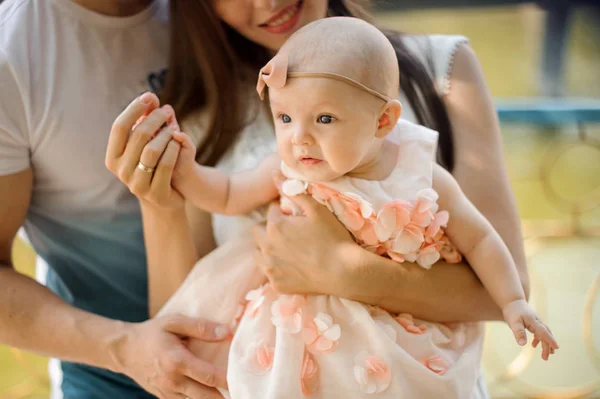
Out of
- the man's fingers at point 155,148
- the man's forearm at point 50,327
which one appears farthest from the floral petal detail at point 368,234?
the man's forearm at point 50,327

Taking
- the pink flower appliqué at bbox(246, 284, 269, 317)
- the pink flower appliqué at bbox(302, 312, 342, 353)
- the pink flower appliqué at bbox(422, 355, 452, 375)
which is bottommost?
the pink flower appliqué at bbox(422, 355, 452, 375)

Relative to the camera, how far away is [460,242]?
1.02 m

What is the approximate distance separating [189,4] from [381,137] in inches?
22.1

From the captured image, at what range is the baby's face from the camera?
0.84m

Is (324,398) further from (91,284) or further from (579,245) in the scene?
(579,245)

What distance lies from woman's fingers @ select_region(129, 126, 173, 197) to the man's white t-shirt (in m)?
0.30

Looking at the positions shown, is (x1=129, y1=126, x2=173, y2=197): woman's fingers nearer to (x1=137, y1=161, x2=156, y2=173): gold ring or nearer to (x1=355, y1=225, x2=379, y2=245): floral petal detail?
(x1=137, y1=161, x2=156, y2=173): gold ring

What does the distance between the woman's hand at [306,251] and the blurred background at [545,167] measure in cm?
45

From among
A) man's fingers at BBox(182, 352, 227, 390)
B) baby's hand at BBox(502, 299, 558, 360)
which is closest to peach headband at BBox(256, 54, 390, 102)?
baby's hand at BBox(502, 299, 558, 360)

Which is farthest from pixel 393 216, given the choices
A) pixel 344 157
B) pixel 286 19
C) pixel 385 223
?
pixel 286 19

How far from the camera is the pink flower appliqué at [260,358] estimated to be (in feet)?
3.15

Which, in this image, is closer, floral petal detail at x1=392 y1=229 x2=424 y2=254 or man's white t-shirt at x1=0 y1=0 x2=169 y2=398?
floral petal detail at x1=392 y1=229 x2=424 y2=254

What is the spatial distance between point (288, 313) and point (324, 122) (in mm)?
300

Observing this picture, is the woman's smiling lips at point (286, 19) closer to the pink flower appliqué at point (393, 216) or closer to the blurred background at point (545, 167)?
the blurred background at point (545, 167)
